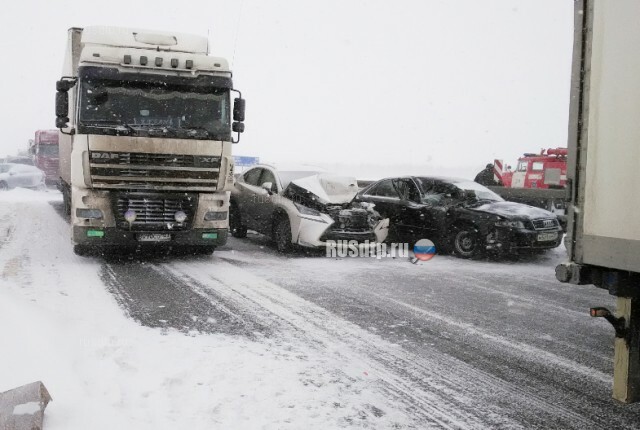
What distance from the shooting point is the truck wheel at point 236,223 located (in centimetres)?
1304

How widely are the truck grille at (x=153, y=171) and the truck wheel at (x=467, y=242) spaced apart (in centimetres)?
498

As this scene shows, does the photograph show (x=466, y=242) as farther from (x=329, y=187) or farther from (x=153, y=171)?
(x=153, y=171)

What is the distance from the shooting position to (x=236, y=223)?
43.2 feet

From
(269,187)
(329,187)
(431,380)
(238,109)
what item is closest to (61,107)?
(238,109)

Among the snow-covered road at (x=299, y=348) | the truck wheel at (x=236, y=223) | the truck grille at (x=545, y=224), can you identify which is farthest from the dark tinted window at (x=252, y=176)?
the truck grille at (x=545, y=224)

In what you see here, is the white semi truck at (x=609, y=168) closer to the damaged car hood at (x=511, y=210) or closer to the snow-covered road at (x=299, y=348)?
the snow-covered road at (x=299, y=348)

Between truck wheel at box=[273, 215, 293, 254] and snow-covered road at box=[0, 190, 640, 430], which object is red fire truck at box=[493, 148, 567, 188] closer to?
truck wheel at box=[273, 215, 293, 254]

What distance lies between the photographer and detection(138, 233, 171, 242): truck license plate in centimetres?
904

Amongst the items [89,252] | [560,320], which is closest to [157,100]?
[89,252]

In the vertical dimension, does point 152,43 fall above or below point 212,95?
above

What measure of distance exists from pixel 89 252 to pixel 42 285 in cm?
232

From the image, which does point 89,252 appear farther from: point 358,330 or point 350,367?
point 350,367

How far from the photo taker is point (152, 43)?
31.0ft

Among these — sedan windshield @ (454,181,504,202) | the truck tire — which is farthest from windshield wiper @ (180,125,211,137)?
sedan windshield @ (454,181,504,202)
